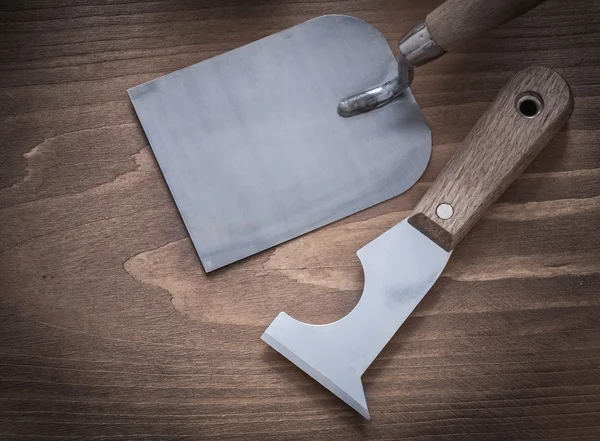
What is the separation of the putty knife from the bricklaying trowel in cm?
5

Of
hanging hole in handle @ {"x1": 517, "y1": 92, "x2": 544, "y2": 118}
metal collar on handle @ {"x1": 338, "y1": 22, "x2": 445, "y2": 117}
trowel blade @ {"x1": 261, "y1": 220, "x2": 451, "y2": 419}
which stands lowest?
trowel blade @ {"x1": 261, "y1": 220, "x2": 451, "y2": 419}

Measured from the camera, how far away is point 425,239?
0.69 meters

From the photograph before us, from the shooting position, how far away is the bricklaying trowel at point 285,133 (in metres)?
0.70

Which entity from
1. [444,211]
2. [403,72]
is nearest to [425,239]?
[444,211]

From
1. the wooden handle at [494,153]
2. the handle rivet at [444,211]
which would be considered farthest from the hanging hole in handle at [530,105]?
the handle rivet at [444,211]

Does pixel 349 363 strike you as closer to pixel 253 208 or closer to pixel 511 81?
pixel 253 208

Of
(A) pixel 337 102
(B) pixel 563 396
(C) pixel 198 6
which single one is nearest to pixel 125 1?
(C) pixel 198 6

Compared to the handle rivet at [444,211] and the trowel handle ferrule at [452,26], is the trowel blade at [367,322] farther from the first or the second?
the trowel handle ferrule at [452,26]

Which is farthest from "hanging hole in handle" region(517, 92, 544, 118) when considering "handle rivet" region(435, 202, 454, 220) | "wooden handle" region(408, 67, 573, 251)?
"handle rivet" region(435, 202, 454, 220)

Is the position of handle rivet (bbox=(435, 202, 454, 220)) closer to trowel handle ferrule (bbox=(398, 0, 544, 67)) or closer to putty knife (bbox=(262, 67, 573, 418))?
putty knife (bbox=(262, 67, 573, 418))

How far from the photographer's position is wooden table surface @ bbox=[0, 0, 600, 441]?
0.68m

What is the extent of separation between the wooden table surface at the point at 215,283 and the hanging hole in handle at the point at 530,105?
0.05 m

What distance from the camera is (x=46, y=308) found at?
2.24ft

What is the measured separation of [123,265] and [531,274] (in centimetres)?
37
